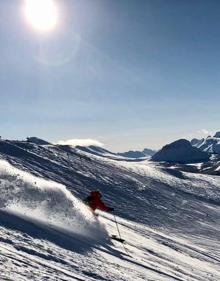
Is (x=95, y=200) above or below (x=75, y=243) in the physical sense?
above

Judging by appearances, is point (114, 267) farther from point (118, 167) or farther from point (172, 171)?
point (172, 171)

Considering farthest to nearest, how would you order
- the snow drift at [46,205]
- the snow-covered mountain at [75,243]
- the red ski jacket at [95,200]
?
1. the red ski jacket at [95,200]
2. the snow drift at [46,205]
3. the snow-covered mountain at [75,243]

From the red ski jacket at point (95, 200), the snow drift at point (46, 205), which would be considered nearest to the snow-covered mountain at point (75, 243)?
the snow drift at point (46, 205)

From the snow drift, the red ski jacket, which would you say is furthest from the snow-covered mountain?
the red ski jacket

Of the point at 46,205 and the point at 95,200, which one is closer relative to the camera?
the point at 46,205

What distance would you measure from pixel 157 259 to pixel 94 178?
178 feet

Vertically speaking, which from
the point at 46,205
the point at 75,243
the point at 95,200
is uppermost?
the point at 95,200

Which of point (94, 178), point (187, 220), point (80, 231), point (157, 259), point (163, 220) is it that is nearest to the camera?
point (80, 231)

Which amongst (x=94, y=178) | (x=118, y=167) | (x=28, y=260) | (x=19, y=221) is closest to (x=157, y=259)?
(x=19, y=221)

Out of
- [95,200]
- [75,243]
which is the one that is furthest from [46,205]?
[95,200]

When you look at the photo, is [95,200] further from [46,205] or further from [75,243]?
[75,243]

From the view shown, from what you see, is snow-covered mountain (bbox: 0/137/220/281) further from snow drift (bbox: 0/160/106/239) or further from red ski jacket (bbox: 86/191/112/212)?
red ski jacket (bbox: 86/191/112/212)

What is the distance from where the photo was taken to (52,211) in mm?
26062

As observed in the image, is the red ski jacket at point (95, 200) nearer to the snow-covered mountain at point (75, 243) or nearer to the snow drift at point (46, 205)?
the snow-covered mountain at point (75, 243)
